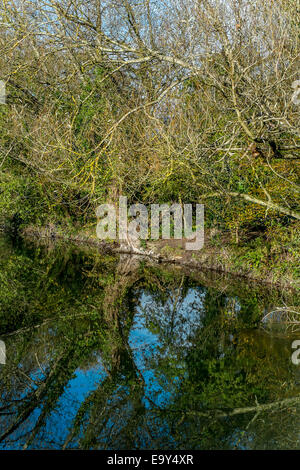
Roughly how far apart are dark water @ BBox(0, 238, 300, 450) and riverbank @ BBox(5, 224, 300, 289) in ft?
1.61

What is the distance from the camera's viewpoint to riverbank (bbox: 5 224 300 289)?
10.4 metres

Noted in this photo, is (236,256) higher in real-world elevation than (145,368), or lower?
higher

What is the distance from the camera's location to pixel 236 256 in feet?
39.7

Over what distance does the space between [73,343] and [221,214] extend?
6647 millimetres

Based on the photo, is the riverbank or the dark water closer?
the dark water

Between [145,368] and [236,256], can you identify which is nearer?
[145,368]

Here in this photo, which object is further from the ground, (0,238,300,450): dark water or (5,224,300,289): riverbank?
(5,224,300,289): riverbank

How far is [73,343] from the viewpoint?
23.3 feet

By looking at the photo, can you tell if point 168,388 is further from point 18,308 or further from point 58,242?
point 58,242

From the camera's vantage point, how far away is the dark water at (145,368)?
450 centimetres

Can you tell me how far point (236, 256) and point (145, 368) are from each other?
6.40 m

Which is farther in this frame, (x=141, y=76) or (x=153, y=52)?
(x=141, y=76)

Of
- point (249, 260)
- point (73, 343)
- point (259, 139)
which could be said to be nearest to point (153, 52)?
point (259, 139)

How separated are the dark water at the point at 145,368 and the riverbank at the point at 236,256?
0.49 metres
